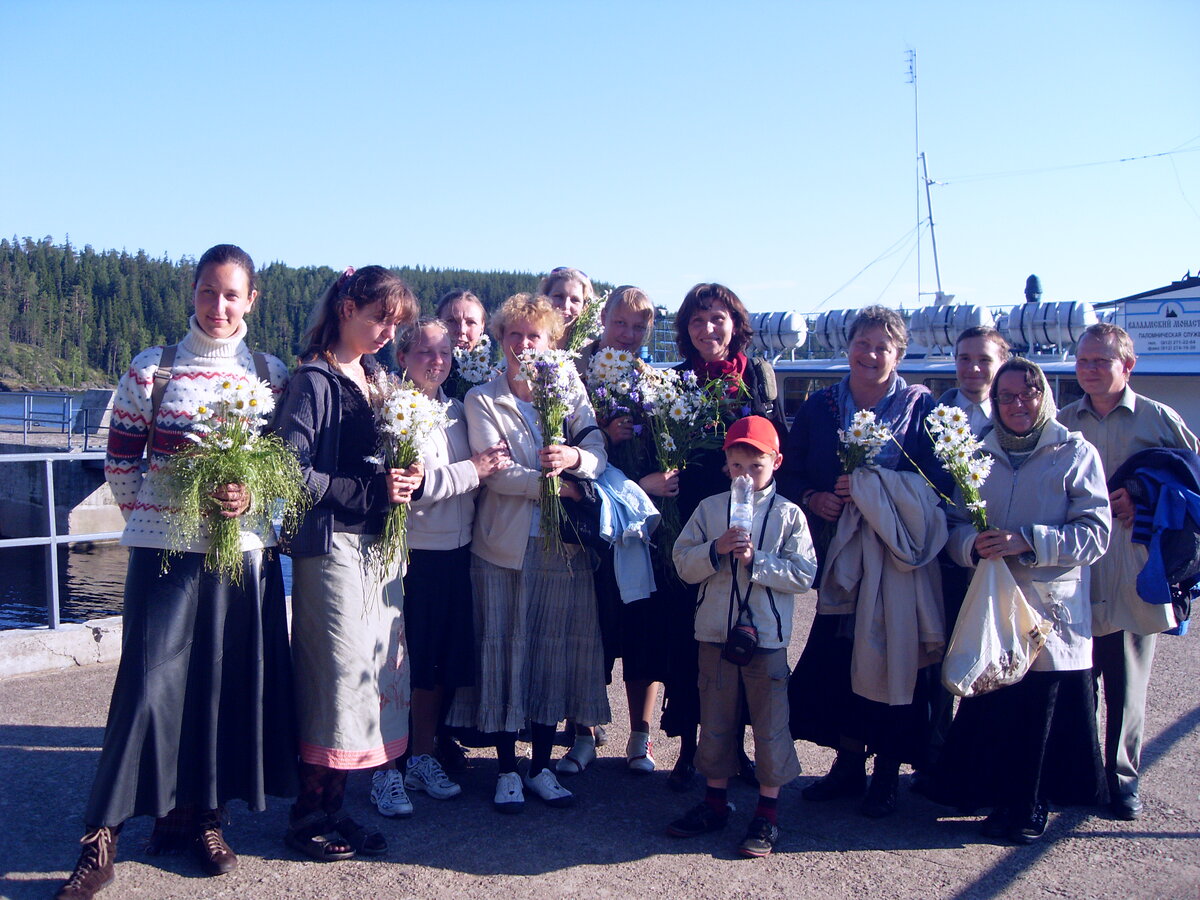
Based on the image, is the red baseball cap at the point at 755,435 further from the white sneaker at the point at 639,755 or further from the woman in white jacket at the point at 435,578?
the white sneaker at the point at 639,755

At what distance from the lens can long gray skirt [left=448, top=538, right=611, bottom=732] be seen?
418 centimetres

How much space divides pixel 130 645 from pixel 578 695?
1819 mm

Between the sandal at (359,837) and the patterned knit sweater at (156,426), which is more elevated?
the patterned knit sweater at (156,426)

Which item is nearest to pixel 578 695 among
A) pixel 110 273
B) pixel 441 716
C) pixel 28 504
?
pixel 441 716

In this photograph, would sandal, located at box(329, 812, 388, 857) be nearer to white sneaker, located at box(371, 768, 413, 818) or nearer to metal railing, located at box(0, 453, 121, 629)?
white sneaker, located at box(371, 768, 413, 818)

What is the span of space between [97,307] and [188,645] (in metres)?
120

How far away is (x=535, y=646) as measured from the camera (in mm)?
4270

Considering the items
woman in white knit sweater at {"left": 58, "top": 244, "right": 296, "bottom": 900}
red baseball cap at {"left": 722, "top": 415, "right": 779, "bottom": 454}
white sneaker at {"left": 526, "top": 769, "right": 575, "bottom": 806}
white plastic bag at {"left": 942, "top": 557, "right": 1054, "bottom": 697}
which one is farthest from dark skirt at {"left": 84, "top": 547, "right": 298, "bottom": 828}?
white plastic bag at {"left": 942, "top": 557, "right": 1054, "bottom": 697}

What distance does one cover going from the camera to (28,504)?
2647 cm

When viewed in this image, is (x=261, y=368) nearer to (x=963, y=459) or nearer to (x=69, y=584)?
(x=963, y=459)

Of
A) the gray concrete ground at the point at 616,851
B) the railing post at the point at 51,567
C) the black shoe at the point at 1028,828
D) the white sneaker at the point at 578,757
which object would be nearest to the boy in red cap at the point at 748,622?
the gray concrete ground at the point at 616,851

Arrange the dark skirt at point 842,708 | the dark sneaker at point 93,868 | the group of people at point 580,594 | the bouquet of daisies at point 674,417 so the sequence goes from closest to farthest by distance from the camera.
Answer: the dark sneaker at point 93,868 → the group of people at point 580,594 → the dark skirt at point 842,708 → the bouquet of daisies at point 674,417

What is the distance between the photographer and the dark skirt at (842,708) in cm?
429

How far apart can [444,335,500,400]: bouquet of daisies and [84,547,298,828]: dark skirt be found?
1508 millimetres
